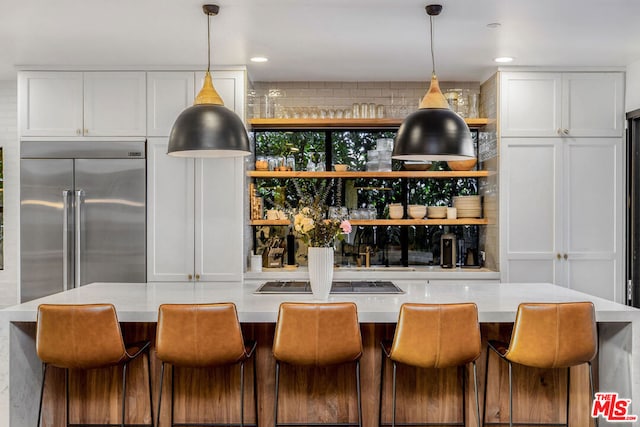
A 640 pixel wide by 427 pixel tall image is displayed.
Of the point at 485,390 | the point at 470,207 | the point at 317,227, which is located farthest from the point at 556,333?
the point at 470,207

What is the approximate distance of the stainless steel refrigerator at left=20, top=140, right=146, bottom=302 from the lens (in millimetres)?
4484

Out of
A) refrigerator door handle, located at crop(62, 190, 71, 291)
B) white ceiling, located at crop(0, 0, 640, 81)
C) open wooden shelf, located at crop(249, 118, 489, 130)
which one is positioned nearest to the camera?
white ceiling, located at crop(0, 0, 640, 81)

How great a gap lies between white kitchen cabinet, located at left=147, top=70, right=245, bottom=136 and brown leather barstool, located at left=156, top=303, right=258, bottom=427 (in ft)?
7.52

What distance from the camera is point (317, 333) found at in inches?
100

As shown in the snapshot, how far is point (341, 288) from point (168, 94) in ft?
7.22

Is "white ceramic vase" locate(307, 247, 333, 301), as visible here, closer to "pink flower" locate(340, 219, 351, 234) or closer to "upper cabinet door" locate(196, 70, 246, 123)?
"pink flower" locate(340, 219, 351, 234)

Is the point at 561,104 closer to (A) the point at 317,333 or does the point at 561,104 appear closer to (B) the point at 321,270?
(B) the point at 321,270

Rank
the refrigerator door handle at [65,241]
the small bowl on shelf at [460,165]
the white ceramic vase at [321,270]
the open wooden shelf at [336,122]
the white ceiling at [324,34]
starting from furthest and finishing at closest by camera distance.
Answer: the small bowl on shelf at [460,165] → the open wooden shelf at [336,122] → the refrigerator door handle at [65,241] → the white ceiling at [324,34] → the white ceramic vase at [321,270]

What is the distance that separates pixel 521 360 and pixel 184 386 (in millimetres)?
1714

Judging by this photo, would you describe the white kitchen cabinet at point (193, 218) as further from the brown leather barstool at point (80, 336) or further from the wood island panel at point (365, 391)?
the brown leather barstool at point (80, 336)

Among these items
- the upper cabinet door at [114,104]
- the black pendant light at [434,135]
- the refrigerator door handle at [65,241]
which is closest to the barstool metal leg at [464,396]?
the black pendant light at [434,135]

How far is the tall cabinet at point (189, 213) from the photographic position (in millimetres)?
4500

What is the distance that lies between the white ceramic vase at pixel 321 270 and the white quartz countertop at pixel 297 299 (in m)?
0.07

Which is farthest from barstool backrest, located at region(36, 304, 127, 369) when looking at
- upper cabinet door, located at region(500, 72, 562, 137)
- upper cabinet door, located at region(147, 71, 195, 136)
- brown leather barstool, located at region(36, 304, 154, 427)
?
upper cabinet door, located at region(500, 72, 562, 137)
